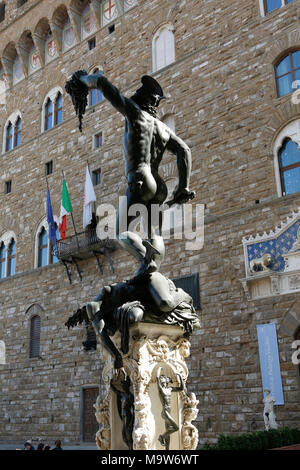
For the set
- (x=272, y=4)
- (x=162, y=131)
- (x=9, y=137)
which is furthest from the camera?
(x=9, y=137)

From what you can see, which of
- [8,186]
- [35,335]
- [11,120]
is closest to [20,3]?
[11,120]

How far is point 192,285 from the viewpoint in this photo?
1148cm

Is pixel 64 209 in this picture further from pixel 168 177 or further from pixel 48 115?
pixel 48 115

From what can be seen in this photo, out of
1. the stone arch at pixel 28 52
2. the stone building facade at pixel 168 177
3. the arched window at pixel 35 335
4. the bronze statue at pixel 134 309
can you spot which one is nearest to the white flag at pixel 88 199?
the stone building facade at pixel 168 177

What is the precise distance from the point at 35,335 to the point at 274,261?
8845 mm

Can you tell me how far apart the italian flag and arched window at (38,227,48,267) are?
1.66 metres

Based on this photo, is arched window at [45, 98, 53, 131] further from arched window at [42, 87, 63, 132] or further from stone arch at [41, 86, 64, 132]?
stone arch at [41, 86, 64, 132]

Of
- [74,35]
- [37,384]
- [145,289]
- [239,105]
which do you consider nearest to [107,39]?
[74,35]

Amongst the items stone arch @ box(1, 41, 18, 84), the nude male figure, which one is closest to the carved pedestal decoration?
the nude male figure

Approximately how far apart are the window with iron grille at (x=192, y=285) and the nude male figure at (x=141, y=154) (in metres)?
7.91

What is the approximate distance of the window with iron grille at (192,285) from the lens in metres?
11.3

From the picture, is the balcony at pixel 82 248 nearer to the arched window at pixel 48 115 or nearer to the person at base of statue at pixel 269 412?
the arched window at pixel 48 115

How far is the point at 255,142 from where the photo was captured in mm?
11195
